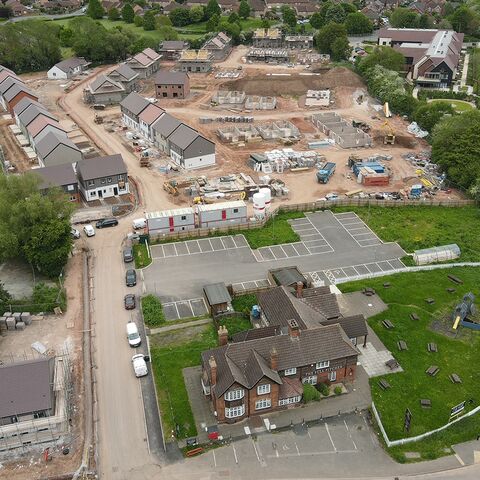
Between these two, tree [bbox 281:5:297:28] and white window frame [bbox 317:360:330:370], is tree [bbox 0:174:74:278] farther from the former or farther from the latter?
tree [bbox 281:5:297:28]

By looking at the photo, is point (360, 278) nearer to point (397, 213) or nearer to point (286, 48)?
point (397, 213)

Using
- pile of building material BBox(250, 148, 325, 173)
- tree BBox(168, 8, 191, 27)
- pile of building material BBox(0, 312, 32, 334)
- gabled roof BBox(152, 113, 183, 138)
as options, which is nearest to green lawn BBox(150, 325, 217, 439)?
→ pile of building material BBox(0, 312, 32, 334)

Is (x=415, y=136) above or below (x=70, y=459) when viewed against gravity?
below

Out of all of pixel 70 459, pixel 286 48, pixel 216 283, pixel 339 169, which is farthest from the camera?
pixel 286 48

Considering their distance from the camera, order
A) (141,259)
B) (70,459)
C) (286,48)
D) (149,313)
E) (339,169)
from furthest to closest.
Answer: (286,48) → (339,169) → (141,259) → (149,313) → (70,459)

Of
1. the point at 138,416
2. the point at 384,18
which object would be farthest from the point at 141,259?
the point at 384,18

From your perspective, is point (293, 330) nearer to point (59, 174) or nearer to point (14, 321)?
point (14, 321)

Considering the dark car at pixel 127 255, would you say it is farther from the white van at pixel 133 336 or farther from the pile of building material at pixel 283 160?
the pile of building material at pixel 283 160

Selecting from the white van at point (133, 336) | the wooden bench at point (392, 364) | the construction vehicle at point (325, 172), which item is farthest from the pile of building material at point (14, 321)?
the construction vehicle at point (325, 172)
